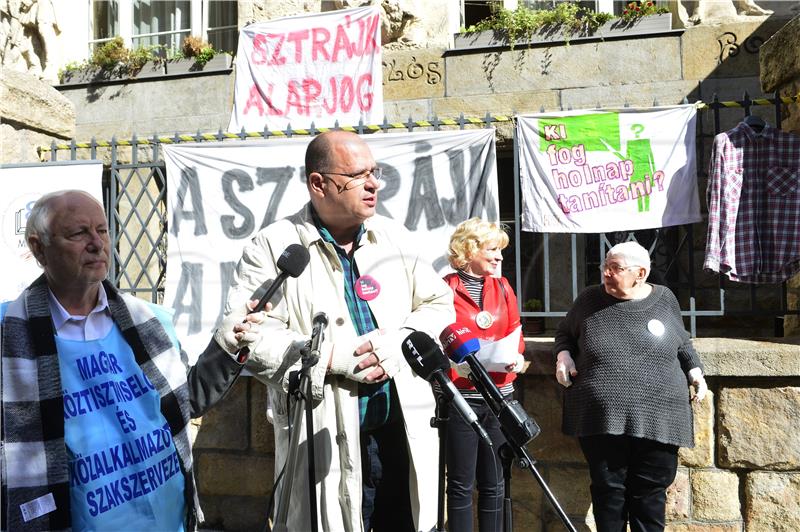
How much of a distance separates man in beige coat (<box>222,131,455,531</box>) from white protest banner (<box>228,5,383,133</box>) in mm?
3698

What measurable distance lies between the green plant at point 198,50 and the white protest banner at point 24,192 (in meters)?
4.37

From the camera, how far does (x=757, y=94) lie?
751 centimetres

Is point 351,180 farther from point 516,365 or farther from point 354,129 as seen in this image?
point 354,129

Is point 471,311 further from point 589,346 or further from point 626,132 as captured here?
point 626,132

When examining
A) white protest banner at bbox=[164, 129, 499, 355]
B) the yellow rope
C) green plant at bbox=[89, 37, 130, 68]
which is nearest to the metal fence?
the yellow rope

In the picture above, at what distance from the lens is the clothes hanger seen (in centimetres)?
447

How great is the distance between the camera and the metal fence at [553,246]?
4727 millimetres

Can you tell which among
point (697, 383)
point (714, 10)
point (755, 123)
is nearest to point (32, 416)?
point (697, 383)

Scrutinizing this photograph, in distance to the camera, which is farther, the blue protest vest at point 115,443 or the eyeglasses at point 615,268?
the eyeglasses at point 615,268

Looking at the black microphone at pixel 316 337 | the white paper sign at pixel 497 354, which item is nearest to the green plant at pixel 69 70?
the white paper sign at pixel 497 354

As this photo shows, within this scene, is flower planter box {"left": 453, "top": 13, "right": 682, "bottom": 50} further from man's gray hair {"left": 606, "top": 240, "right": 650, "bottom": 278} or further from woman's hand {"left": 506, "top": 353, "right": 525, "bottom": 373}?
woman's hand {"left": 506, "top": 353, "right": 525, "bottom": 373}

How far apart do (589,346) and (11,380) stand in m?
2.73

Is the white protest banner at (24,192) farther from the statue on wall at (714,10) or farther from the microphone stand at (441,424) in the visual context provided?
the statue on wall at (714,10)

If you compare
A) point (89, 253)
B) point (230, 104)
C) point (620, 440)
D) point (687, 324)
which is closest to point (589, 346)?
point (620, 440)
